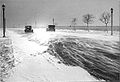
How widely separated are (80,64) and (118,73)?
1.91 metres

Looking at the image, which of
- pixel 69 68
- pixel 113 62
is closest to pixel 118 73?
pixel 113 62

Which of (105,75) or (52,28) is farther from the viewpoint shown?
(52,28)

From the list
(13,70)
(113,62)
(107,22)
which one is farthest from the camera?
(107,22)

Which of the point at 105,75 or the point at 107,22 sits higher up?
the point at 107,22

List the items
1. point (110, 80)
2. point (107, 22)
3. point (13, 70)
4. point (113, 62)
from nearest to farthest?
point (110, 80)
point (13, 70)
point (113, 62)
point (107, 22)

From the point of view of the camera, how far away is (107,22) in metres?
46.1

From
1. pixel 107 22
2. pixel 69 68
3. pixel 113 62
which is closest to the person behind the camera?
pixel 69 68

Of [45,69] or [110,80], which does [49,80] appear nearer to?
[45,69]

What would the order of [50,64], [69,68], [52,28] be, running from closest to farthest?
[69,68], [50,64], [52,28]

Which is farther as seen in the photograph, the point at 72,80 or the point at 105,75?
the point at 105,75

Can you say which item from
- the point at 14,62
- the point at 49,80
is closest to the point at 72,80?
the point at 49,80

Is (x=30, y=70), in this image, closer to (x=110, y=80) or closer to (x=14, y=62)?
(x=14, y=62)

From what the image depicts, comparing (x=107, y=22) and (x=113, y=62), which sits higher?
(x=107, y=22)

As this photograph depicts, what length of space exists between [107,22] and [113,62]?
131 ft
